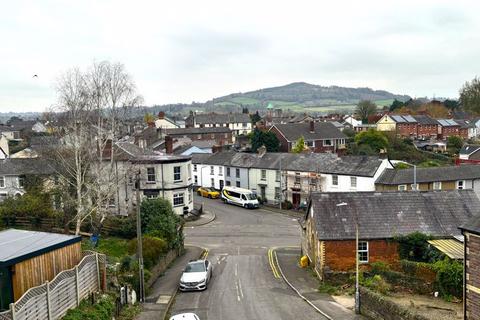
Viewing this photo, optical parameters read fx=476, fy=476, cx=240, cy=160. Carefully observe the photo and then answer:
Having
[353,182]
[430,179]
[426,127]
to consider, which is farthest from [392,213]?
[426,127]

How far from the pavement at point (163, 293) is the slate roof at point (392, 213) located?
9858 millimetres

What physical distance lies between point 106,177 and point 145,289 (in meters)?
14.7

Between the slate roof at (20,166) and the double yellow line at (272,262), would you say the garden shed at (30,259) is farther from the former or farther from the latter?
the slate roof at (20,166)

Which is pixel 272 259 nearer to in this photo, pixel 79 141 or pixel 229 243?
pixel 229 243

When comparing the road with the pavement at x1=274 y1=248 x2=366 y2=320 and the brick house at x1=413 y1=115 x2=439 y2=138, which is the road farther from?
the brick house at x1=413 y1=115 x2=439 y2=138

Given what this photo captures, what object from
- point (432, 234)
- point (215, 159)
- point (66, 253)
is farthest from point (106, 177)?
point (215, 159)

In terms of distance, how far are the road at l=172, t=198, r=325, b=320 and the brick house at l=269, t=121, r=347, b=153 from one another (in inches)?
1309

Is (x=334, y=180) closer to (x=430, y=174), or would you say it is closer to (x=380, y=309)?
(x=430, y=174)

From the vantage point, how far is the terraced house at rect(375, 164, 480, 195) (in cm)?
5322

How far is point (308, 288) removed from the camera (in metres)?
29.2

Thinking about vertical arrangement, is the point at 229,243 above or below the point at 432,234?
below

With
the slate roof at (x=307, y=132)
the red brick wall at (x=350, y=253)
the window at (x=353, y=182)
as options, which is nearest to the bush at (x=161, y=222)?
the red brick wall at (x=350, y=253)

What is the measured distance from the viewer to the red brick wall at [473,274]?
19359 millimetres

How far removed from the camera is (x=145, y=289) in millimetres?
27562
